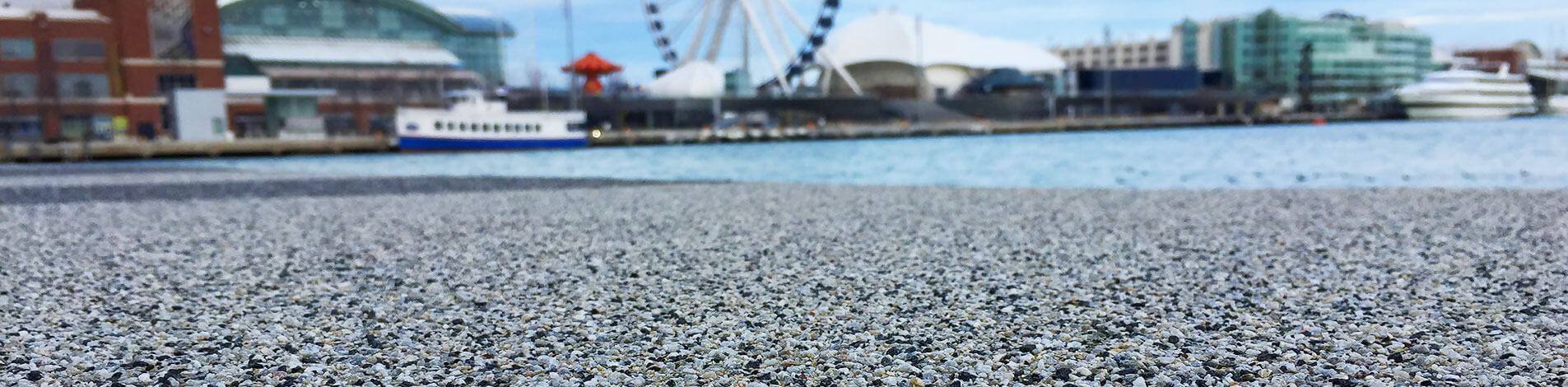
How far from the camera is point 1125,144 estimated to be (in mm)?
69812

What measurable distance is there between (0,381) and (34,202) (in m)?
19.7

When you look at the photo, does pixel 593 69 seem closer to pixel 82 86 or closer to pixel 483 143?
pixel 483 143

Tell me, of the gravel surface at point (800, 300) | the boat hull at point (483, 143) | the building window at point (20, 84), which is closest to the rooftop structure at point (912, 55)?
the boat hull at point (483, 143)

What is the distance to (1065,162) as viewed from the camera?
47.9 metres

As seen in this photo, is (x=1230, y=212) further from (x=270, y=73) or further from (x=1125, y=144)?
(x=270, y=73)

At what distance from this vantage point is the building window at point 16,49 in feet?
209

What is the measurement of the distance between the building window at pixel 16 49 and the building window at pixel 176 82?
22.6 ft

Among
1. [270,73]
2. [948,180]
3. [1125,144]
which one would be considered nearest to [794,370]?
[948,180]

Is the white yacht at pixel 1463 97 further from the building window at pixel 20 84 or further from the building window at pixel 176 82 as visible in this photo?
the building window at pixel 20 84

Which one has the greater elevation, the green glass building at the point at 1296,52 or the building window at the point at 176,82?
the green glass building at the point at 1296,52

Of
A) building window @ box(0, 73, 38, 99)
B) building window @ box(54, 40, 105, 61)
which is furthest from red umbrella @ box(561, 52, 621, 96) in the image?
building window @ box(0, 73, 38, 99)

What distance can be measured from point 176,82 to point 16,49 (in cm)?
831

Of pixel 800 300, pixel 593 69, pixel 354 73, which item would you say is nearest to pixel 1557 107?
pixel 593 69

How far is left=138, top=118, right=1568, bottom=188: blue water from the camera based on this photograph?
33.6m
